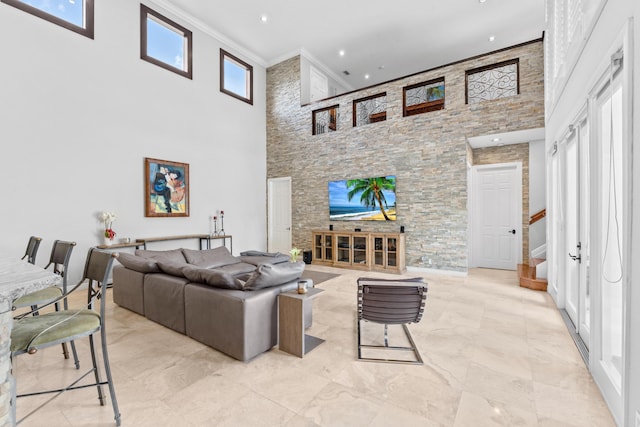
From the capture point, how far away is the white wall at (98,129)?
4266 mm

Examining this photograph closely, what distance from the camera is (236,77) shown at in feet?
25.1

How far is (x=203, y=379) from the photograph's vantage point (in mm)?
2240

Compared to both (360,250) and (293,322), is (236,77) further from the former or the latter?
(293,322)

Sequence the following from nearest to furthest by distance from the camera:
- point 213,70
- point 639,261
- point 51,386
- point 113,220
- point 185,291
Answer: point 639,261 → point 51,386 → point 185,291 → point 113,220 → point 213,70

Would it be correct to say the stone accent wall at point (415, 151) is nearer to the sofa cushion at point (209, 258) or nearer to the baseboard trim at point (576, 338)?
the baseboard trim at point (576, 338)

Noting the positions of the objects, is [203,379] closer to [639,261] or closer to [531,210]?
[639,261]

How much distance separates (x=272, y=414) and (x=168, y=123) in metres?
5.96

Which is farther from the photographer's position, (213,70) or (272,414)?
(213,70)

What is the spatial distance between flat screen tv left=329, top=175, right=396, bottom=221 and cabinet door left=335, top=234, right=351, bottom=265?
53cm

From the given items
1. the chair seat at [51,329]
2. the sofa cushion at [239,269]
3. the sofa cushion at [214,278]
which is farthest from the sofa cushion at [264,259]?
the chair seat at [51,329]

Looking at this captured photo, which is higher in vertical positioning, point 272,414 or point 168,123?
point 168,123

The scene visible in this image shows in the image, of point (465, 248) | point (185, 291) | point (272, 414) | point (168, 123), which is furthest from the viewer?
point (168, 123)

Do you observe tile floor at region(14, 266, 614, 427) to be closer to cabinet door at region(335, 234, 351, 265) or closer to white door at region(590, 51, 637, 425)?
white door at region(590, 51, 637, 425)

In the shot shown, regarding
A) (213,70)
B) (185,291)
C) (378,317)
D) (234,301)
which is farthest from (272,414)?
(213,70)
